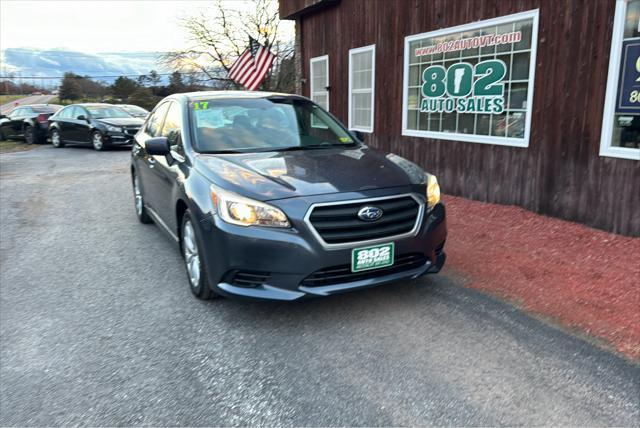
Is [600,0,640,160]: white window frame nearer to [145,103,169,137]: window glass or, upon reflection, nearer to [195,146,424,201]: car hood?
[195,146,424,201]: car hood

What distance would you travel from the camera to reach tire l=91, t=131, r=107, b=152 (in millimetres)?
16109

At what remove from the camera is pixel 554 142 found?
6.28m

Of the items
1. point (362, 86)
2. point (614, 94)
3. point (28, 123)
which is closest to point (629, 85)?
point (614, 94)

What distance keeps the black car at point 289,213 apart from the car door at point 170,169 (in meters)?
0.03

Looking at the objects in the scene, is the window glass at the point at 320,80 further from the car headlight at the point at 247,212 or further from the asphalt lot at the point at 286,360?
the car headlight at the point at 247,212

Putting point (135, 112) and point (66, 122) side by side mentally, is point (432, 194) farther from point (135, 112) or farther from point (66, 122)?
point (66, 122)

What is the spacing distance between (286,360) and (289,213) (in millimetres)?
967

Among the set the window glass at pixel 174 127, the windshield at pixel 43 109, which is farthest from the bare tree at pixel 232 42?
the window glass at pixel 174 127

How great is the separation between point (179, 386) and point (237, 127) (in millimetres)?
2562

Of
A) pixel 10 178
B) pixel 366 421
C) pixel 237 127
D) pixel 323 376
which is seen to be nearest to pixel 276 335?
pixel 323 376

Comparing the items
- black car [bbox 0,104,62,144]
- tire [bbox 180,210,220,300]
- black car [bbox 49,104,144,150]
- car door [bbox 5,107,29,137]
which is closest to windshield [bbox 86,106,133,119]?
black car [bbox 49,104,144,150]

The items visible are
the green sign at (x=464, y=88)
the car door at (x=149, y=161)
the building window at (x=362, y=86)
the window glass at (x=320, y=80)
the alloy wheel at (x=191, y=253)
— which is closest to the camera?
the alloy wheel at (x=191, y=253)

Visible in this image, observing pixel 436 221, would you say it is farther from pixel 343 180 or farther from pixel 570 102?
pixel 570 102

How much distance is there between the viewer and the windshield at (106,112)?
16656 millimetres
